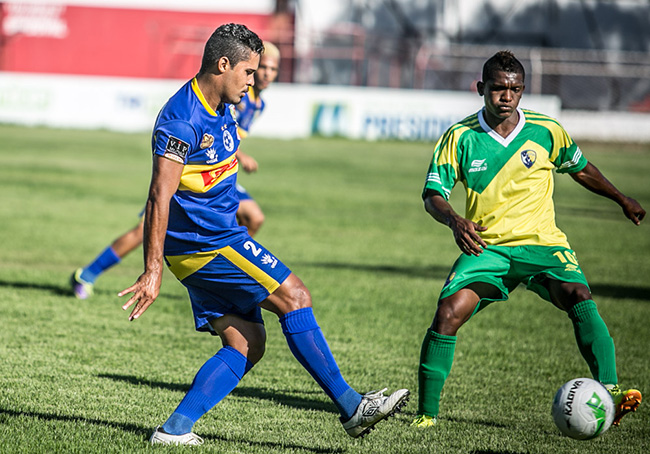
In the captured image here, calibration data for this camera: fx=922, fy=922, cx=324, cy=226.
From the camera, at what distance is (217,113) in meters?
4.23

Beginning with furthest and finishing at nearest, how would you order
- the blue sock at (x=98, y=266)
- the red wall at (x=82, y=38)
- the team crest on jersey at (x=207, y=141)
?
the red wall at (x=82, y=38) < the blue sock at (x=98, y=266) < the team crest on jersey at (x=207, y=141)

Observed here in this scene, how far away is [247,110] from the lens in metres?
8.18

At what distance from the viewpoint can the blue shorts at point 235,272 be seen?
433 centimetres

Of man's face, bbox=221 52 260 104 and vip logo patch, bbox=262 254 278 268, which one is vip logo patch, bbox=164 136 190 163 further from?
vip logo patch, bbox=262 254 278 268

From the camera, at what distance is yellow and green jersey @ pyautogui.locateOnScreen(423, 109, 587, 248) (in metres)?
5.16

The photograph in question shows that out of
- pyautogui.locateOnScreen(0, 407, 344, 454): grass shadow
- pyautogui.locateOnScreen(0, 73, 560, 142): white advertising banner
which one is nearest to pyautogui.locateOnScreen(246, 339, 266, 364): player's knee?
pyautogui.locateOnScreen(0, 407, 344, 454): grass shadow

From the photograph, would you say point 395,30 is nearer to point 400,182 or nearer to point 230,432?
point 400,182

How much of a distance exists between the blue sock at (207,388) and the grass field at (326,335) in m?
0.16

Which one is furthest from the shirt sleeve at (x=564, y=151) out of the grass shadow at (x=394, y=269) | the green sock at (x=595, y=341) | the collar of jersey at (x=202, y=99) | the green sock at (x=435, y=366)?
the grass shadow at (x=394, y=269)

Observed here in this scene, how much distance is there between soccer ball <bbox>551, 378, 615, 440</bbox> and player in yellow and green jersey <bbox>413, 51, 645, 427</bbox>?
460mm

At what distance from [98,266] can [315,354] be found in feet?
14.4

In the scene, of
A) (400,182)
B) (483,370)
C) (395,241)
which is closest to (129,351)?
(483,370)

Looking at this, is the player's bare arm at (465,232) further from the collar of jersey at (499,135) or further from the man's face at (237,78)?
the man's face at (237,78)

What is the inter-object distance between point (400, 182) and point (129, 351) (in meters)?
14.3
